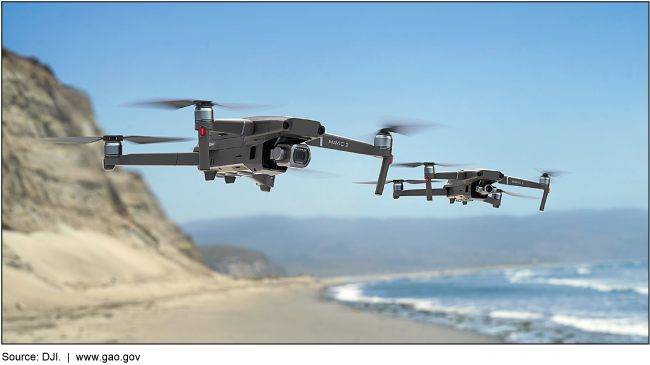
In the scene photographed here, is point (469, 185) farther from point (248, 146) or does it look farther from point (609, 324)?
point (609, 324)

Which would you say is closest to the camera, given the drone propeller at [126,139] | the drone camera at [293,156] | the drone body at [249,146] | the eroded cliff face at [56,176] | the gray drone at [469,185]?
the drone propeller at [126,139]

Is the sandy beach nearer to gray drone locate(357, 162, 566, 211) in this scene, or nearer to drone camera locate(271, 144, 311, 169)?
gray drone locate(357, 162, 566, 211)

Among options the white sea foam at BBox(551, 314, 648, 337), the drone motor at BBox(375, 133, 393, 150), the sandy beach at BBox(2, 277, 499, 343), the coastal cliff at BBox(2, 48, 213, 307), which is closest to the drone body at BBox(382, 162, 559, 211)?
the drone motor at BBox(375, 133, 393, 150)

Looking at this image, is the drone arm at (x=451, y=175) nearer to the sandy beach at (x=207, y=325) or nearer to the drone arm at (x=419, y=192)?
the drone arm at (x=419, y=192)

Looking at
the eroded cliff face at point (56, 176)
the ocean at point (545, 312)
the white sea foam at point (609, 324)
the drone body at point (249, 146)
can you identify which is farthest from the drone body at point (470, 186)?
the eroded cliff face at point (56, 176)

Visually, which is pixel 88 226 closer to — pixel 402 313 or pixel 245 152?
pixel 402 313

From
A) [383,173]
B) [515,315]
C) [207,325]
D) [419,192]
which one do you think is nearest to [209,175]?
[383,173]
